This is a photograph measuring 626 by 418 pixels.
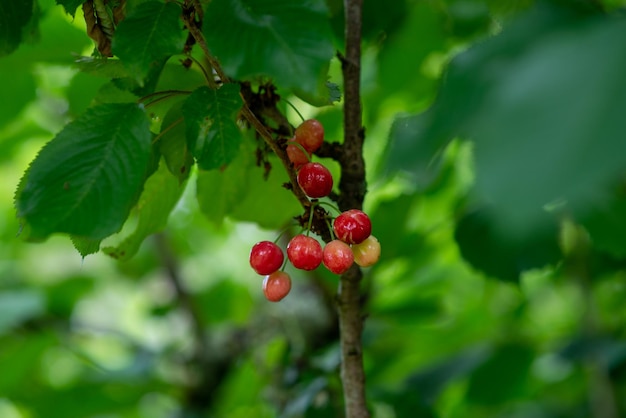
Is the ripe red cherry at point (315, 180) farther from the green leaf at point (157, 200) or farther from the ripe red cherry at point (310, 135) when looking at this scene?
the green leaf at point (157, 200)

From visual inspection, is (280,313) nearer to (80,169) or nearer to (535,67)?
(80,169)

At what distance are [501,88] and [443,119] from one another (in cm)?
8

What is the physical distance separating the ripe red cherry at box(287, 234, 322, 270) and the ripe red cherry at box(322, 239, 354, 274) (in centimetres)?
2

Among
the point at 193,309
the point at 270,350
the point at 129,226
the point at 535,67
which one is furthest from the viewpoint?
the point at 193,309

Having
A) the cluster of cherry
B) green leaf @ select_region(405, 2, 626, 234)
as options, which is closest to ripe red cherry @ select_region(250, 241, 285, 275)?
the cluster of cherry

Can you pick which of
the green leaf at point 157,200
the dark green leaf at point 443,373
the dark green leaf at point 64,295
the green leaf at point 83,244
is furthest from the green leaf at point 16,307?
the green leaf at point 83,244

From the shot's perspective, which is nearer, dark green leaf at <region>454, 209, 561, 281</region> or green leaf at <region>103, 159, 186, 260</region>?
green leaf at <region>103, 159, 186, 260</region>

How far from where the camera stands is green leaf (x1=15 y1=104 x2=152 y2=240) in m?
0.57

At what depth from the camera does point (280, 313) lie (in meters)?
1.76

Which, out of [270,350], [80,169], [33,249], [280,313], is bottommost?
[80,169]

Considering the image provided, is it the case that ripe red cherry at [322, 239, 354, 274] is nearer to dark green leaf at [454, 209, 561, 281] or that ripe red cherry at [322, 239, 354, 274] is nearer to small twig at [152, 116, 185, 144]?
small twig at [152, 116, 185, 144]

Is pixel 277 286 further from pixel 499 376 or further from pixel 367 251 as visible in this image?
pixel 499 376

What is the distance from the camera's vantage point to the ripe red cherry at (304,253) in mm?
685

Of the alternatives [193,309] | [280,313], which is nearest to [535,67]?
[280,313]
